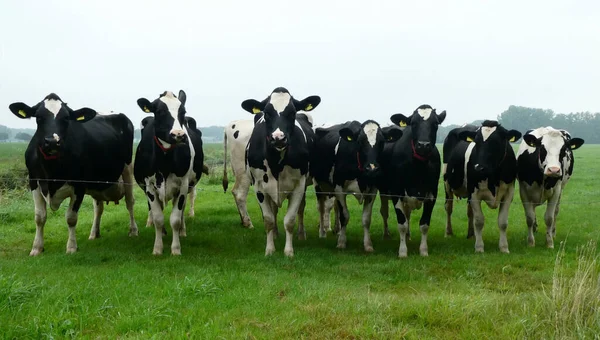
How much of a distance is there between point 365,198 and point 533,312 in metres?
4.64

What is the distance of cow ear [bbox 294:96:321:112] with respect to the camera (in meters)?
9.61

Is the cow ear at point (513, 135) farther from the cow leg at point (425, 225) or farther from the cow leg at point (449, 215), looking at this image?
the cow leg at point (449, 215)

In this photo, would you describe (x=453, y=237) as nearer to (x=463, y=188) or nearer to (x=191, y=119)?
(x=463, y=188)

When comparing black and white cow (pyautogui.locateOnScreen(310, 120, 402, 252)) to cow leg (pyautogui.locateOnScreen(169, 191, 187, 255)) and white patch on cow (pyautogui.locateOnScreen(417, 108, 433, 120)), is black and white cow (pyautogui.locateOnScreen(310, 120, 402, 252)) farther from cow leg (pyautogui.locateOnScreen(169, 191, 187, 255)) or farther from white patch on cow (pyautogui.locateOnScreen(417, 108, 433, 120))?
cow leg (pyautogui.locateOnScreen(169, 191, 187, 255))

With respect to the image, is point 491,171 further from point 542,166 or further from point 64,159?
point 64,159

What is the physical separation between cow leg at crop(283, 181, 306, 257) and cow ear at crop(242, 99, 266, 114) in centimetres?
162

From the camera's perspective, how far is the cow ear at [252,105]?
31.6 feet

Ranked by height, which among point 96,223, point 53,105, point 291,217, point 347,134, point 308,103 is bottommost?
point 96,223

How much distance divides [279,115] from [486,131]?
3.74 metres

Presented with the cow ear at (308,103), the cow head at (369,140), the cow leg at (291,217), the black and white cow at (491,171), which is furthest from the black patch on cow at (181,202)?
the black and white cow at (491,171)

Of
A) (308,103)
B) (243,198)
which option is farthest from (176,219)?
(308,103)

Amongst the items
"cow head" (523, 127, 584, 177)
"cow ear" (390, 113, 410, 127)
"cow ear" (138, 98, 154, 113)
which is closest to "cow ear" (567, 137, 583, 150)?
"cow head" (523, 127, 584, 177)

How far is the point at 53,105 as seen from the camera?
8.86 meters

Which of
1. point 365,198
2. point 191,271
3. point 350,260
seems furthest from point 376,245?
point 191,271
